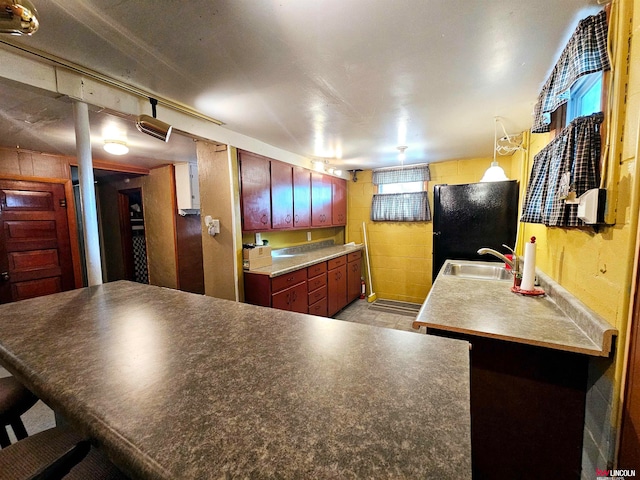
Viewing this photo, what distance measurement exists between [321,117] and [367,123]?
1.40 ft

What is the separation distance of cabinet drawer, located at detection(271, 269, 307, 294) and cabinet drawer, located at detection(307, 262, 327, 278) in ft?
0.30

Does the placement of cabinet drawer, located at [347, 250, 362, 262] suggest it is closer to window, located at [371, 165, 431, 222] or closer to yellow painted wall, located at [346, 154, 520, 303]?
yellow painted wall, located at [346, 154, 520, 303]

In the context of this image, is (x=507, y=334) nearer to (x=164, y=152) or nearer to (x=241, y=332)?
(x=241, y=332)

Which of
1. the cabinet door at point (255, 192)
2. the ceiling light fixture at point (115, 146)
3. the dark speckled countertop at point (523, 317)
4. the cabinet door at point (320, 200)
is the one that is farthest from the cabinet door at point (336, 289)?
the ceiling light fixture at point (115, 146)

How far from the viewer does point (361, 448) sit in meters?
0.46

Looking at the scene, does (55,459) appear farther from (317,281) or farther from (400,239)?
(400,239)

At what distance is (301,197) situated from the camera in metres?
3.44

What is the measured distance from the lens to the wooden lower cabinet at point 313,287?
257 centimetres

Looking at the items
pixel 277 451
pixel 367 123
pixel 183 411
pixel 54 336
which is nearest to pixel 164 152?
pixel 367 123

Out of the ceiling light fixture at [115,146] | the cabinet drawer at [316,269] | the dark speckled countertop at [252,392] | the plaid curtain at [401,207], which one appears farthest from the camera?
the plaid curtain at [401,207]

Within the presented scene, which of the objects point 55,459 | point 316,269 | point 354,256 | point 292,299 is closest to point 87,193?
point 55,459

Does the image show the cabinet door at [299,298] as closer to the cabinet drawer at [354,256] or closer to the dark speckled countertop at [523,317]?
the cabinet drawer at [354,256]

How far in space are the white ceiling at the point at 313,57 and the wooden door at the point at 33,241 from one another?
714 mm

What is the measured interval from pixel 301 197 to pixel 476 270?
7.08 feet
